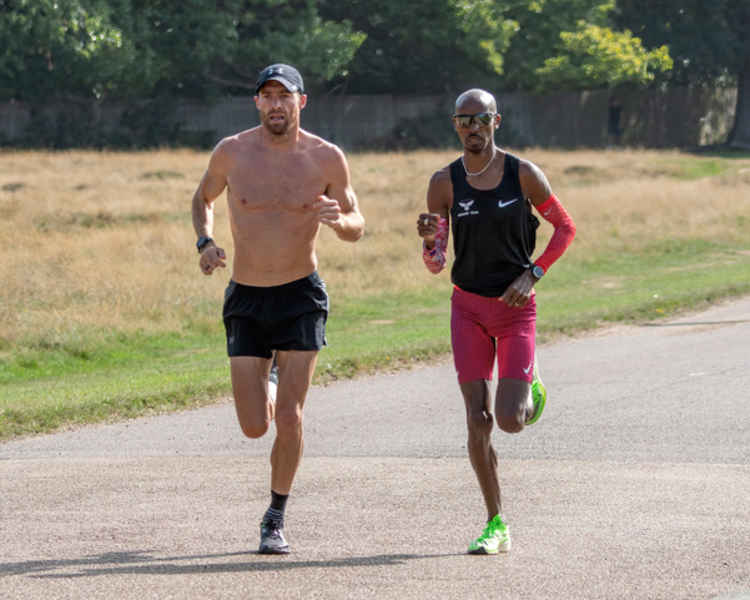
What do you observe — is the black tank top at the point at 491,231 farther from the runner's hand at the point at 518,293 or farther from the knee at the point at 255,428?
the knee at the point at 255,428

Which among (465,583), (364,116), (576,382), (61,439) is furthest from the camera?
(364,116)

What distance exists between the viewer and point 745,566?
6.12 m

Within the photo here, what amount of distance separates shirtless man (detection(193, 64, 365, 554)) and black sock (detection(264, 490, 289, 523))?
1cm

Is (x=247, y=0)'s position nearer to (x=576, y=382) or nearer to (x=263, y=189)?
(x=576, y=382)

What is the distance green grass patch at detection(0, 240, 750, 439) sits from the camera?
38.5 ft

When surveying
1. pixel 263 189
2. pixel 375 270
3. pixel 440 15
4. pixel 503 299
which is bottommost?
pixel 375 270

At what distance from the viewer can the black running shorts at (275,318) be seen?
268 inches

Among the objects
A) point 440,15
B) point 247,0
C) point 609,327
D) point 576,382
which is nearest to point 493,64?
point 440,15

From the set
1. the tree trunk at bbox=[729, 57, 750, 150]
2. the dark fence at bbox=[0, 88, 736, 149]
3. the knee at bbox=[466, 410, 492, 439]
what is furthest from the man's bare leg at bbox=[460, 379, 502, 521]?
the tree trunk at bbox=[729, 57, 750, 150]

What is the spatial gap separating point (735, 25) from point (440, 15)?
49.1 feet

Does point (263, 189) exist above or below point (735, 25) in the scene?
below

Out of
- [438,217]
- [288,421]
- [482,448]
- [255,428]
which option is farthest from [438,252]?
[255,428]

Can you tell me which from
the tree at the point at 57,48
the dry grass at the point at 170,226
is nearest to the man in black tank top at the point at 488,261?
the dry grass at the point at 170,226

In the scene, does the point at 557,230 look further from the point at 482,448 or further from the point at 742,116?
the point at 742,116
